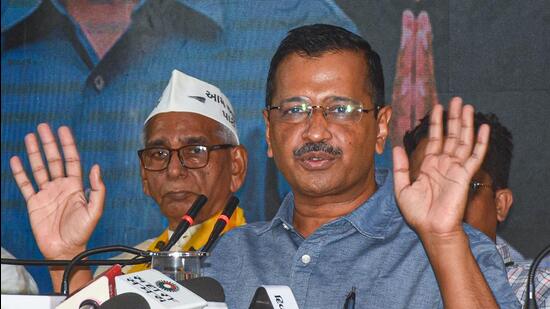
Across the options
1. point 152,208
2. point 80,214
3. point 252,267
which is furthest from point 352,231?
point 152,208

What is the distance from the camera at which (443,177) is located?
207 centimetres

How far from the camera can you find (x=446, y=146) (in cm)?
212

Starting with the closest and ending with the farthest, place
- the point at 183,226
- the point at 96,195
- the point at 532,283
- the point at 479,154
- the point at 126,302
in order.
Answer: the point at 126,302
the point at 532,283
the point at 183,226
the point at 479,154
the point at 96,195

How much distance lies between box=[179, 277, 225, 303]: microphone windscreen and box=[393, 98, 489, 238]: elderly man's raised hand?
0.58 meters

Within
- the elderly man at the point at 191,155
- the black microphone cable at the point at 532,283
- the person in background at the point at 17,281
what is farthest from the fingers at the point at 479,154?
the person in background at the point at 17,281

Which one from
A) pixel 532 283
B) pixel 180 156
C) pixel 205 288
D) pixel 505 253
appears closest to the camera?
pixel 205 288

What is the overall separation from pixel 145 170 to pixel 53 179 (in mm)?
879

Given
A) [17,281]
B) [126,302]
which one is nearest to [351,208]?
[126,302]

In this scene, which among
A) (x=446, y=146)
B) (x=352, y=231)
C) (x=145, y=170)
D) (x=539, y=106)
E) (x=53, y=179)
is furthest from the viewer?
(x=145, y=170)

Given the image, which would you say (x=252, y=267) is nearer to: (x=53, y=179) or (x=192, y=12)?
(x=53, y=179)

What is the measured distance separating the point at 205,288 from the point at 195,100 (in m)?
1.78

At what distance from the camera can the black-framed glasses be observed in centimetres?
331

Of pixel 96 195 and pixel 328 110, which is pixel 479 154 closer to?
pixel 328 110

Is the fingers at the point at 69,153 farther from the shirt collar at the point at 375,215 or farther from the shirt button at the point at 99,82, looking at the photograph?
the shirt button at the point at 99,82
